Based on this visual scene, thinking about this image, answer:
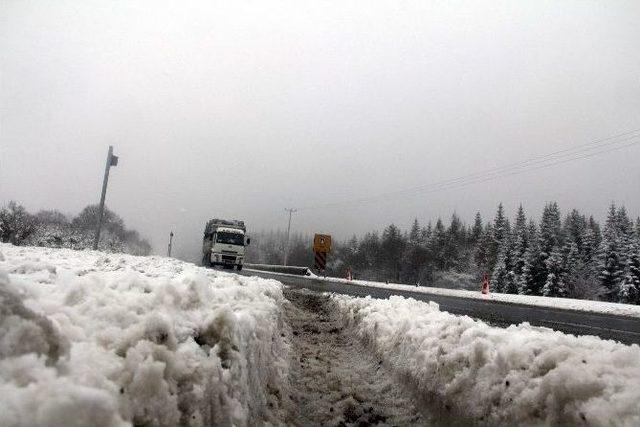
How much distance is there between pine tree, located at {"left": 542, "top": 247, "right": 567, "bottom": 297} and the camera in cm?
5741

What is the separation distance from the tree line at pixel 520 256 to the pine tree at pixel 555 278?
0.12 metres

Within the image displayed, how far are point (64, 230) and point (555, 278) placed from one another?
92.3m

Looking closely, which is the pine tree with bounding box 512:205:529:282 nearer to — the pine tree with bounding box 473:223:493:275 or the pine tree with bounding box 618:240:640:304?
the pine tree with bounding box 618:240:640:304

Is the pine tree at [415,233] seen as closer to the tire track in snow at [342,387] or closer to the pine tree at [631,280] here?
the pine tree at [631,280]

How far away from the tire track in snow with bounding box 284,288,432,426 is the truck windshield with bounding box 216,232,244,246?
23.9m

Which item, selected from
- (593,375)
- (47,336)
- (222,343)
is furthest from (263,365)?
(593,375)

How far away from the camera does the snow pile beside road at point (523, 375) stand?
294cm

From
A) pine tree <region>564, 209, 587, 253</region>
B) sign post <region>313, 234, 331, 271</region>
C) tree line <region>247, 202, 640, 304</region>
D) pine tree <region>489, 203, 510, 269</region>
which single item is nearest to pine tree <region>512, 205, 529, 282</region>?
tree line <region>247, 202, 640, 304</region>

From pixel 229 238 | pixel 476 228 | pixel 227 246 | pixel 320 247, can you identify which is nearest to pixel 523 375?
pixel 320 247

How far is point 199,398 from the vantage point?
118 inches

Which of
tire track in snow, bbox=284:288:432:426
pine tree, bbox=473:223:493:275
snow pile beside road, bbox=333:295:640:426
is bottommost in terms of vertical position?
tire track in snow, bbox=284:288:432:426

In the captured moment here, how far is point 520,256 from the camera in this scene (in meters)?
65.6

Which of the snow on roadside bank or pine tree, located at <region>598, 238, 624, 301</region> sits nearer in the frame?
the snow on roadside bank

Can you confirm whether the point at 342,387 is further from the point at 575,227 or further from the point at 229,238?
the point at 575,227
